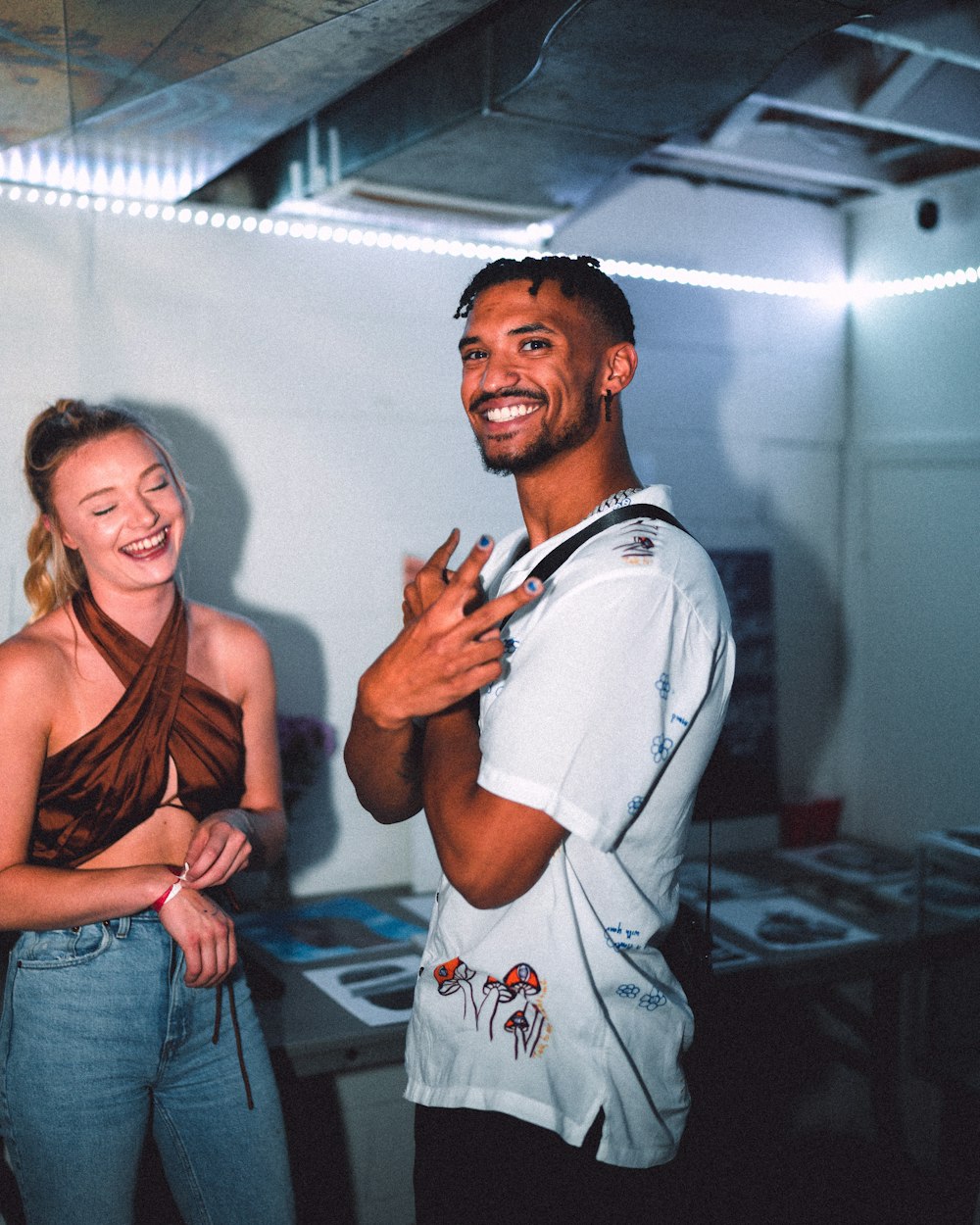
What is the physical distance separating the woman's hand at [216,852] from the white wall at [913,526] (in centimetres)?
213


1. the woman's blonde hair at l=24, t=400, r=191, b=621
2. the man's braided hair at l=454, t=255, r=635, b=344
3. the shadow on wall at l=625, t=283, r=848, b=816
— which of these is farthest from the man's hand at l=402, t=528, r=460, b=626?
the shadow on wall at l=625, t=283, r=848, b=816

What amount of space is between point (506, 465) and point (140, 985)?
871 millimetres

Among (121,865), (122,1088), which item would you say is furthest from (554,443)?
(122,1088)

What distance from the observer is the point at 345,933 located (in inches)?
96.8

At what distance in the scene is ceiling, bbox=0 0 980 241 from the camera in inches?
66.9

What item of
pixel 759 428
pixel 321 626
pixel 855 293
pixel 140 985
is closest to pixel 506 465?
pixel 140 985

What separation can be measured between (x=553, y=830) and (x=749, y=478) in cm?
230

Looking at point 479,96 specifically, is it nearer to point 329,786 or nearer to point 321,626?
point 321,626

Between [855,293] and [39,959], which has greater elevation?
[855,293]

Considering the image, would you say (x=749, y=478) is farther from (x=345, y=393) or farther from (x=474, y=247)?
(x=345, y=393)

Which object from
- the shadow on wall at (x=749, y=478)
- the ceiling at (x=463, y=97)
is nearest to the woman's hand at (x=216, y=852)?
the ceiling at (x=463, y=97)

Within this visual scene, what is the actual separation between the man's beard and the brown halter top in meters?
0.62

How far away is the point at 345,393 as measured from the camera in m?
2.69

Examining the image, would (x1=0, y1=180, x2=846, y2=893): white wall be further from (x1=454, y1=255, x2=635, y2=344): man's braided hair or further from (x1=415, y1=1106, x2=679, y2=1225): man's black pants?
(x1=415, y1=1106, x2=679, y2=1225): man's black pants
